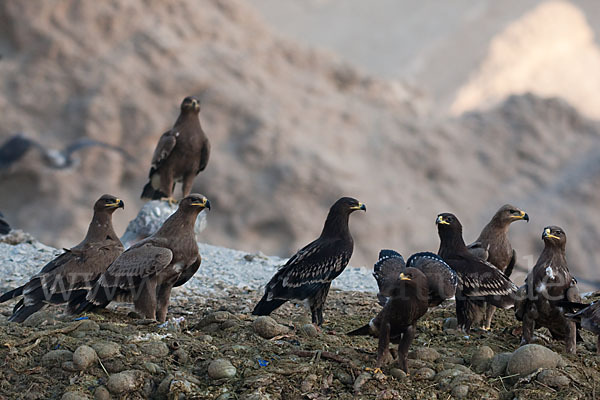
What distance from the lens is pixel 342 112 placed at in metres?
19.6

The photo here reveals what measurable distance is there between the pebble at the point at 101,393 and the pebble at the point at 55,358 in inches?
15.5

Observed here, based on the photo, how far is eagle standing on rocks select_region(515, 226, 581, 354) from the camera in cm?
595

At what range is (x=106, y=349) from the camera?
16.9ft

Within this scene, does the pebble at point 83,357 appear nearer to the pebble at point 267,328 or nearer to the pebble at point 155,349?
the pebble at point 155,349

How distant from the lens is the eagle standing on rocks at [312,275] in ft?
21.5

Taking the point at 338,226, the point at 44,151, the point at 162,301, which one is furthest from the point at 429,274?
the point at 44,151

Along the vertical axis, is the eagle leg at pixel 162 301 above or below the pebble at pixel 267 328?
above

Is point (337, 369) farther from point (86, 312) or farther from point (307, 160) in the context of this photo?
point (307, 160)

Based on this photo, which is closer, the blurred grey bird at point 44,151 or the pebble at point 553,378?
the pebble at point 553,378

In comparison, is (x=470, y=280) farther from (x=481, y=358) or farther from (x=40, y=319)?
(x=40, y=319)

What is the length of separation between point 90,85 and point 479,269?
43.7 feet

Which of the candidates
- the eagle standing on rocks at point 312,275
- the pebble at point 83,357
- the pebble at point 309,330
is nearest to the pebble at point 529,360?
the pebble at point 309,330

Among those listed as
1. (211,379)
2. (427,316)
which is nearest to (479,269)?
(427,316)

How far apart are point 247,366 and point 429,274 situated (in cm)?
138
